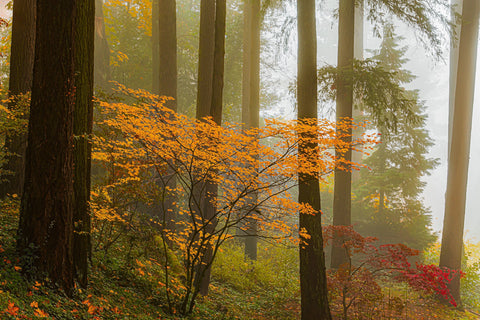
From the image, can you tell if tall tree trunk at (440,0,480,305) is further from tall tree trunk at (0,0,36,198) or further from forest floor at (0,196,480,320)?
tall tree trunk at (0,0,36,198)

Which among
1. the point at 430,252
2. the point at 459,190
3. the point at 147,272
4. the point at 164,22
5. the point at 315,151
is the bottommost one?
the point at 430,252

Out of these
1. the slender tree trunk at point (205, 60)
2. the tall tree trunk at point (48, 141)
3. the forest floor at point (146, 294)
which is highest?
the slender tree trunk at point (205, 60)

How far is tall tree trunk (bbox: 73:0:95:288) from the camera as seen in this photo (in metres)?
3.96

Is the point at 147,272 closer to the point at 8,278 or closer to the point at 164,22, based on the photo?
the point at 8,278

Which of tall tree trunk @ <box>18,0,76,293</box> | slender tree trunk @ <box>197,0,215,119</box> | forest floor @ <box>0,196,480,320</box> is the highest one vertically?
slender tree trunk @ <box>197,0,215,119</box>

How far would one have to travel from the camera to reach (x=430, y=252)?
44.9ft

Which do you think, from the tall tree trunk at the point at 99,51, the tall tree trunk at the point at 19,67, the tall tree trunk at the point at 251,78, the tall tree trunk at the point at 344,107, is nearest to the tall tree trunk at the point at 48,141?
the tall tree trunk at the point at 19,67

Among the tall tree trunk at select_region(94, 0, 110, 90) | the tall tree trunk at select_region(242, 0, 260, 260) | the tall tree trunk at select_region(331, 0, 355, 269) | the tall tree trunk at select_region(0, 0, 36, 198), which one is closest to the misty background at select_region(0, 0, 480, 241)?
the tall tree trunk at select_region(242, 0, 260, 260)

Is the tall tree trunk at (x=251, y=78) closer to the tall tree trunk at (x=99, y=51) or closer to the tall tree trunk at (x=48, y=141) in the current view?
the tall tree trunk at (x=99, y=51)

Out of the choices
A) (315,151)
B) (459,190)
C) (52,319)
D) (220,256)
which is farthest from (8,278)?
(459,190)

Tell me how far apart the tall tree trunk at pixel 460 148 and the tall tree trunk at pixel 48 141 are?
9.77 m

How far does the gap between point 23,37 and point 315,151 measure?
507cm

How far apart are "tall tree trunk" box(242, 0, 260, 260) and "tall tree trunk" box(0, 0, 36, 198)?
21.3 ft

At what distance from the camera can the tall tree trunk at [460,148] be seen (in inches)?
375
